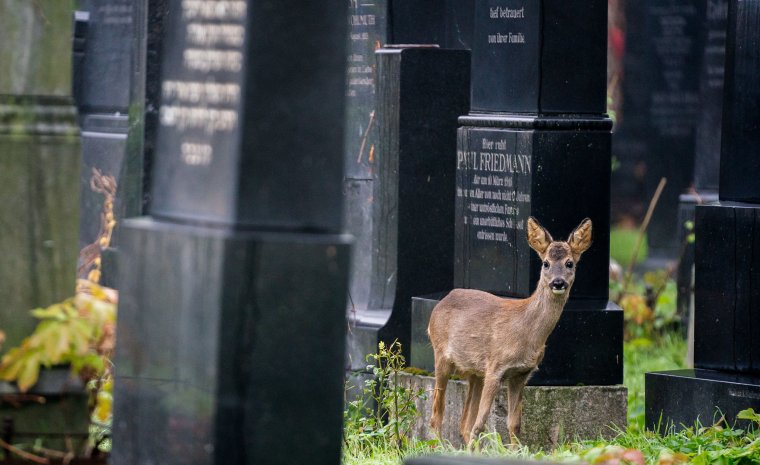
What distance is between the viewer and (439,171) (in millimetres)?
10484

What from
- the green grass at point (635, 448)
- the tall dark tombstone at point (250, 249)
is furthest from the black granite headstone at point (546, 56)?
the tall dark tombstone at point (250, 249)

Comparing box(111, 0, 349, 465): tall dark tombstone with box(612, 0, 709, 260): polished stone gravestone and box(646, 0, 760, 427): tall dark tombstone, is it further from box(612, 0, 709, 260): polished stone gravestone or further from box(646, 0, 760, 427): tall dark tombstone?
box(612, 0, 709, 260): polished stone gravestone

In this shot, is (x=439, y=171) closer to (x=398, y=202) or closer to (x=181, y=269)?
(x=398, y=202)

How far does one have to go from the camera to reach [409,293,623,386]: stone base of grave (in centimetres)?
915

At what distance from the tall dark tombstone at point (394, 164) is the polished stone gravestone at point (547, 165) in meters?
0.82

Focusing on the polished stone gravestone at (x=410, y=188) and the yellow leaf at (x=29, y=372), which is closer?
the yellow leaf at (x=29, y=372)

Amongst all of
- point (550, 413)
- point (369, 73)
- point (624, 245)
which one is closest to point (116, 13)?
point (369, 73)

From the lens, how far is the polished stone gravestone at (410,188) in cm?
1035

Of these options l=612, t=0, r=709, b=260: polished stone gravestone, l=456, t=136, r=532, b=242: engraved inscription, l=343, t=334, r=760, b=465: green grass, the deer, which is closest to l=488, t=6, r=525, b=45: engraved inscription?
l=456, t=136, r=532, b=242: engraved inscription

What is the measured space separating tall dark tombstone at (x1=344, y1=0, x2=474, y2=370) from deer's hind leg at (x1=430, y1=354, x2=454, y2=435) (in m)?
1.39

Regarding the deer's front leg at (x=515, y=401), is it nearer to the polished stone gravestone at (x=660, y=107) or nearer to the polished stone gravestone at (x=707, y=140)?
the polished stone gravestone at (x=707, y=140)

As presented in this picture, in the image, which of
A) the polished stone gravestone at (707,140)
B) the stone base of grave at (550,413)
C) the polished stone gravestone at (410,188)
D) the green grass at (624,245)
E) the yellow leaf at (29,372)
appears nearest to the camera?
the yellow leaf at (29,372)

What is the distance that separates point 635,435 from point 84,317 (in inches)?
150

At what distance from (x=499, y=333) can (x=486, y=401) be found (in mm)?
355
